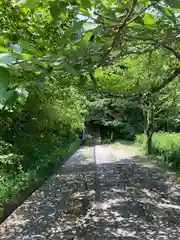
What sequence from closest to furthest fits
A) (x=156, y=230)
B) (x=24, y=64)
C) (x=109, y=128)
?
(x=24, y=64) < (x=156, y=230) < (x=109, y=128)

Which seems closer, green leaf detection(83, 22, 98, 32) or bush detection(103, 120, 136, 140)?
green leaf detection(83, 22, 98, 32)

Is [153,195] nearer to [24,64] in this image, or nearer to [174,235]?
[174,235]

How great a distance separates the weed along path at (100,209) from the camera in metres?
4.78

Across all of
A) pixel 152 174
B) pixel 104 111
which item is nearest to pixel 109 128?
pixel 104 111

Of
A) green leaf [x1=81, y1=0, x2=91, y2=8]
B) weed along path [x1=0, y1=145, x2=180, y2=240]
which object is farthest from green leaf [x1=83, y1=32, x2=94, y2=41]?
weed along path [x1=0, y1=145, x2=180, y2=240]

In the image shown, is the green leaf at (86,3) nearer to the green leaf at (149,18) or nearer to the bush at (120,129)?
the green leaf at (149,18)

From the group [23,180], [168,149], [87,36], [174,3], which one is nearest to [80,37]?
[87,36]

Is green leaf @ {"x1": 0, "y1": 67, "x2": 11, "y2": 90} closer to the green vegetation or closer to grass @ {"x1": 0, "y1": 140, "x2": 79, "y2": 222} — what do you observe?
the green vegetation

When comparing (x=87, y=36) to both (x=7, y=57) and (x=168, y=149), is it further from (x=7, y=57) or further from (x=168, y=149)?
(x=168, y=149)

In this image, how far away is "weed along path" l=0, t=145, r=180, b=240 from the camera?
15.7ft

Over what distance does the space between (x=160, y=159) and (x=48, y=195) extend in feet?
22.8

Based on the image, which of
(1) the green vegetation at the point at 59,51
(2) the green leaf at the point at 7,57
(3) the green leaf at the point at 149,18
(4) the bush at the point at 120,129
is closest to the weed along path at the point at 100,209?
(1) the green vegetation at the point at 59,51

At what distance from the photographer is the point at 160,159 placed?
1296 centimetres

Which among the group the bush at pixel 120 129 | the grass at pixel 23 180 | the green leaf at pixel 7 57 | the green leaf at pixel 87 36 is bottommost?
the grass at pixel 23 180
